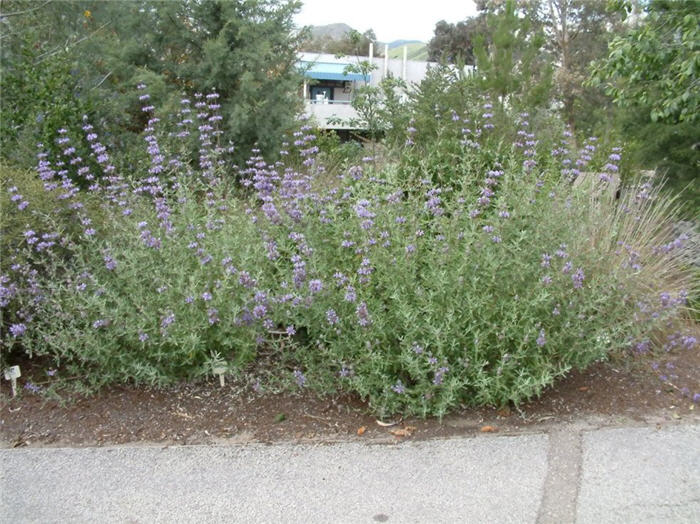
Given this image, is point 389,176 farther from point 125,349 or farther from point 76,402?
point 76,402

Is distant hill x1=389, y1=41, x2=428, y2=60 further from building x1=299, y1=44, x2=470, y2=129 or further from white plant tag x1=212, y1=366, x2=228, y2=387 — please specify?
white plant tag x1=212, y1=366, x2=228, y2=387

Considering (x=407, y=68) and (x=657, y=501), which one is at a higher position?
(x=407, y=68)

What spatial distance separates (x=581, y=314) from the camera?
3369mm

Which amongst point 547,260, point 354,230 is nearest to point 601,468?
point 547,260

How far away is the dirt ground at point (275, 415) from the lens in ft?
10.9

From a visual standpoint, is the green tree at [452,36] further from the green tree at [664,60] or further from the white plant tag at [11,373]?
the white plant tag at [11,373]

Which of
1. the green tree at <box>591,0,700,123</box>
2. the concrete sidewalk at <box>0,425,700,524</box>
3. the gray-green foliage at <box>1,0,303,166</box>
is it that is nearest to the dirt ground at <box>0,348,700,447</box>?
the concrete sidewalk at <box>0,425,700,524</box>

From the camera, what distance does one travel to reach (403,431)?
3.32 m

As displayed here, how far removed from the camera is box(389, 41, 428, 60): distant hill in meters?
38.7

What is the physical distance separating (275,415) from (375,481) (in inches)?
32.7

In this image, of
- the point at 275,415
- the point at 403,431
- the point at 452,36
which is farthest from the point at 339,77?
the point at 403,431

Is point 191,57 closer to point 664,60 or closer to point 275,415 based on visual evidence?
point 664,60

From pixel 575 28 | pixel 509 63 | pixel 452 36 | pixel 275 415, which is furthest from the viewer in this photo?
pixel 452 36

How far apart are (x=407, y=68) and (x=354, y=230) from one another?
32.2m
